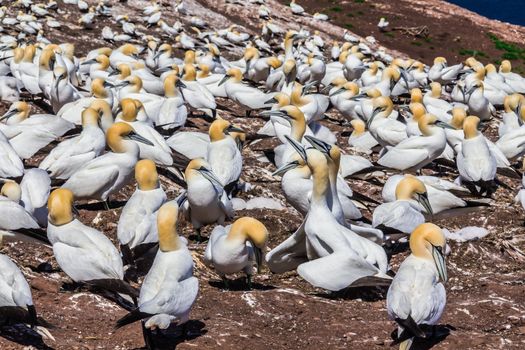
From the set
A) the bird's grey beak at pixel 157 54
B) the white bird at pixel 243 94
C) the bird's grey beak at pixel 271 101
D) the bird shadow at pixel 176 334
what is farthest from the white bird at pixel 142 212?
the bird's grey beak at pixel 157 54

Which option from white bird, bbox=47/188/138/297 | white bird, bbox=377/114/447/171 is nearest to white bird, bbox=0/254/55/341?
white bird, bbox=47/188/138/297

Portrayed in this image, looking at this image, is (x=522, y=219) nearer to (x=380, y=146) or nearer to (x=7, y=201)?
(x=380, y=146)

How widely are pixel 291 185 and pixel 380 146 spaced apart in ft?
15.9

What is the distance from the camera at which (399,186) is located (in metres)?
8.57

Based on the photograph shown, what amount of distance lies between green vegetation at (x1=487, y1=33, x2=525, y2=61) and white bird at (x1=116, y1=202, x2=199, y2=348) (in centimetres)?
2780

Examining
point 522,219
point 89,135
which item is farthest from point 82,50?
point 522,219

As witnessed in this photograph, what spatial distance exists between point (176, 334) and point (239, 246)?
3.44 feet

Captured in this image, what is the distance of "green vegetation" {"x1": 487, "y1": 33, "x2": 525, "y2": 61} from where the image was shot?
32.3 m

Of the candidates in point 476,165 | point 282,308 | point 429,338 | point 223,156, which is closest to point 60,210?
point 282,308

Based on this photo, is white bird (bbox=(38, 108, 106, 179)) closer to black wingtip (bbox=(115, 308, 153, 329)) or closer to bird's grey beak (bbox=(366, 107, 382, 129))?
black wingtip (bbox=(115, 308, 153, 329))

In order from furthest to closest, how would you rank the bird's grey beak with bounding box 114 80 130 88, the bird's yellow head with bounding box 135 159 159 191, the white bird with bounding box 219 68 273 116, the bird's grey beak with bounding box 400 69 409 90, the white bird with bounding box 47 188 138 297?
the bird's grey beak with bounding box 400 69 409 90 < the white bird with bounding box 219 68 273 116 < the bird's grey beak with bounding box 114 80 130 88 < the bird's yellow head with bounding box 135 159 159 191 < the white bird with bounding box 47 188 138 297

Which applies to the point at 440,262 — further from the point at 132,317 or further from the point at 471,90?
the point at 471,90

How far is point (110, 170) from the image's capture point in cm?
861

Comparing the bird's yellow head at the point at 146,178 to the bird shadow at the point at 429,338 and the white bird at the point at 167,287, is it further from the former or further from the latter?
the bird shadow at the point at 429,338
